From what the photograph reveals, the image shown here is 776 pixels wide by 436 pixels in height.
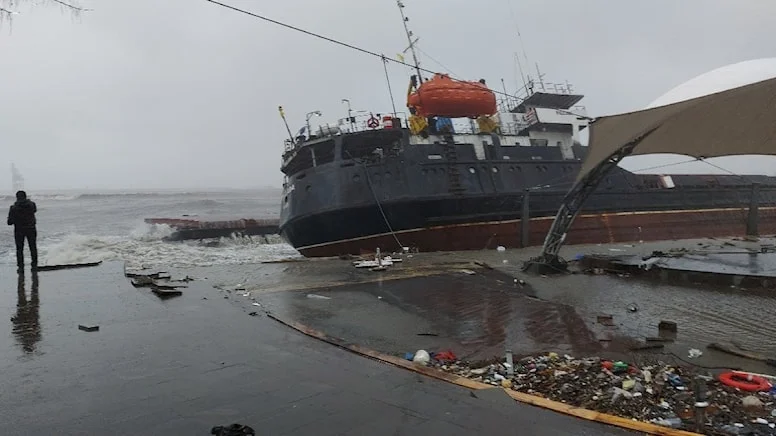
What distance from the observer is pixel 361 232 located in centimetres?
1595

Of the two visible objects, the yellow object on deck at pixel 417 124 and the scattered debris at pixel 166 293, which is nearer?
the scattered debris at pixel 166 293

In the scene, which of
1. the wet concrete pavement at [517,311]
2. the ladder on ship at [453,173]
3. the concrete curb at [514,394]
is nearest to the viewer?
the concrete curb at [514,394]

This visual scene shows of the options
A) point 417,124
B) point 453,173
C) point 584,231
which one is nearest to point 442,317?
point 453,173

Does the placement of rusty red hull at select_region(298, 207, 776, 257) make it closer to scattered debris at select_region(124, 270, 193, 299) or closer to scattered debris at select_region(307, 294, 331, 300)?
scattered debris at select_region(124, 270, 193, 299)

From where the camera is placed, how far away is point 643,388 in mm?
3623

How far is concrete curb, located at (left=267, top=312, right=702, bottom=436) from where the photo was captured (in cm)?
295

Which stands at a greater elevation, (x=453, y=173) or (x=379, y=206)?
(x=453, y=173)

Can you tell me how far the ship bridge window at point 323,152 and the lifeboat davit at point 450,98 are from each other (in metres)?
3.53

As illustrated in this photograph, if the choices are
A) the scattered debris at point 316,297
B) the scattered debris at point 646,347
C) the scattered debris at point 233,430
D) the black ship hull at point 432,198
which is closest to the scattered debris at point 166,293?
the scattered debris at point 316,297

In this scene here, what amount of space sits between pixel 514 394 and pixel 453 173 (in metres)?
13.6

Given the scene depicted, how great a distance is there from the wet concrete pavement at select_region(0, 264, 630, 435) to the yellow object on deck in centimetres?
1307

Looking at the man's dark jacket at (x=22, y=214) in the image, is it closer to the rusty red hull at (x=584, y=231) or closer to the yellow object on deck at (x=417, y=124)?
the rusty red hull at (x=584, y=231)

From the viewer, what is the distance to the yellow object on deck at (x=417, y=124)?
696 inches

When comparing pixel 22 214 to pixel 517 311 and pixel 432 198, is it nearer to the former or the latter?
pixel 517 311
